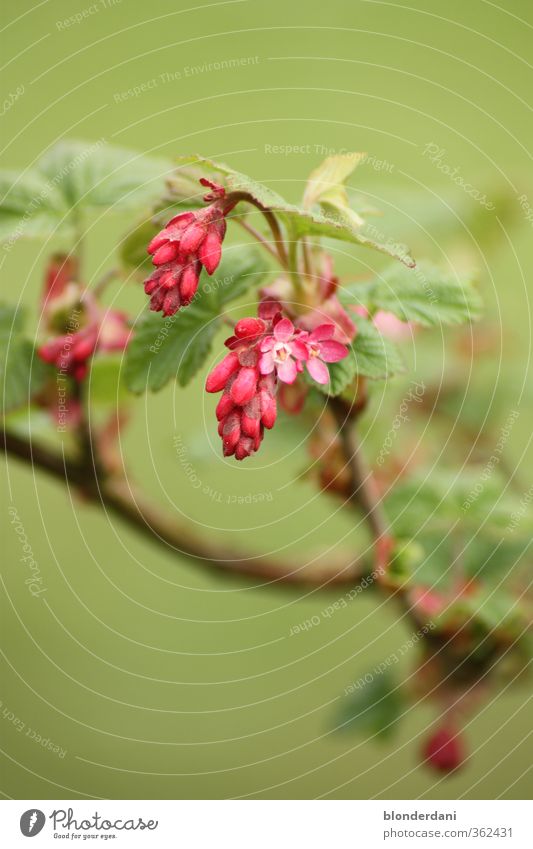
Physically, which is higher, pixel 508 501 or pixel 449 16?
pixel 449 16

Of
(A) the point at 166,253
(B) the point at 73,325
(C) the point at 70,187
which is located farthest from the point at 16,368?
(A) the point at 166,253

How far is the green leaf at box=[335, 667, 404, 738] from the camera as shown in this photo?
88 cm

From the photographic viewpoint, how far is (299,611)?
145 cm

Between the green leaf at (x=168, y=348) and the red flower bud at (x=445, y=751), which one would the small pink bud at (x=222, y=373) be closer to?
the green leaf at (x=168, y=348)

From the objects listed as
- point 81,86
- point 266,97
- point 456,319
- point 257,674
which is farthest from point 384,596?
point 266,97

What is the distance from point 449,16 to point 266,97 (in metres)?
0.40

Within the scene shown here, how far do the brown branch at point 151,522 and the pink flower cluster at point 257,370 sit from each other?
263 millimetres

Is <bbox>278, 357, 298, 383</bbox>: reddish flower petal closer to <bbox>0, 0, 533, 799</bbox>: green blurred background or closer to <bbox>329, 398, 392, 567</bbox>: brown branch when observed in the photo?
<bbox>329, 398, 392, 567</bbox>: brown branch

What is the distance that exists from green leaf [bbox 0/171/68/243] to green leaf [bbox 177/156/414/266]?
21 centimetres

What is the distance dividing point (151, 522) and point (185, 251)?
317 millimetres

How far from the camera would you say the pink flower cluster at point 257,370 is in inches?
18.8

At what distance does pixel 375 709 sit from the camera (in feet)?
2.93

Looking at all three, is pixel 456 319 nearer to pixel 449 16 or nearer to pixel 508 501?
pixel 508 501

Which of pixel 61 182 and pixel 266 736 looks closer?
pixel 61 182
